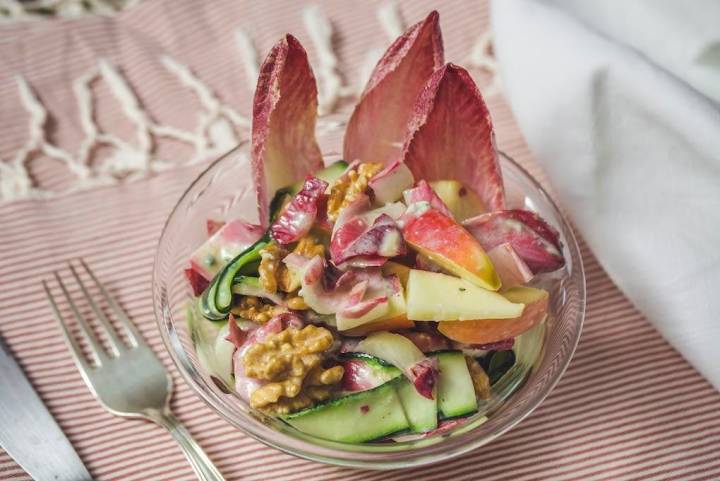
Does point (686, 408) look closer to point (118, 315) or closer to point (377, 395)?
point (377, 395)

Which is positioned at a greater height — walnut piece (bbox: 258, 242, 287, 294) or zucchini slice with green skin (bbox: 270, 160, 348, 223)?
zucchini slice with green skin (bbox: 270, 160, 348, 223)

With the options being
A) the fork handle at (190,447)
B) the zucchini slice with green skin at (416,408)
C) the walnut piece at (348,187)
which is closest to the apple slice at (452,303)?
the zucchini slice with green skin at (416,408)

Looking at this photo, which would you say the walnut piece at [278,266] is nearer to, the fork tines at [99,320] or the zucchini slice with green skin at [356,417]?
the zucchini slice with green skin at [356,417]

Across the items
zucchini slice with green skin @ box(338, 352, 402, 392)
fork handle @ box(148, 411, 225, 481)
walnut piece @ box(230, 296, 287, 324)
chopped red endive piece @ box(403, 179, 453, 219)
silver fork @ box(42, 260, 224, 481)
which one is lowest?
fork handle @ box(148, 411, 225, 481)

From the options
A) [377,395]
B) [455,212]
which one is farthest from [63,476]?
[455,212]

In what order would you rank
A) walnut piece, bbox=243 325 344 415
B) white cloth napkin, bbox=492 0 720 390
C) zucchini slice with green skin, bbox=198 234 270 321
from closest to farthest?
walnut piece, bbox=243 325 344 415 < zucchini slice with green skin, bbox=198 234 270 321 < white cloth napkin, bbox=492 0 720 390

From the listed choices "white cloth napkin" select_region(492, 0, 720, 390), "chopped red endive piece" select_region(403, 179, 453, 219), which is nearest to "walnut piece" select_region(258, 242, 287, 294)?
"chopped red endive piece" select_region(403, 179, 453, 219)

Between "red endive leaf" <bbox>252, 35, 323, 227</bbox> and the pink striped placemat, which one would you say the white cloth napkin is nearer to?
the pink striped placemat
